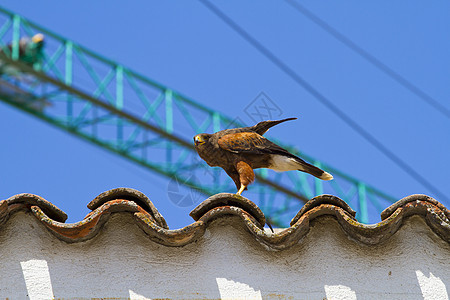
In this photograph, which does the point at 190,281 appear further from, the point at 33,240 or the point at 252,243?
the point at 33,240

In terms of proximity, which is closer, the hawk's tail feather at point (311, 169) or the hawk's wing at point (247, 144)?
the hawk's wing at point (247, 144)

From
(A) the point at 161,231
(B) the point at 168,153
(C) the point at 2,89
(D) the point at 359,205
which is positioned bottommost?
(A) the point at 161,231

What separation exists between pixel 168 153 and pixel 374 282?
1581cm

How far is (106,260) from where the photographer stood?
16.8 feet

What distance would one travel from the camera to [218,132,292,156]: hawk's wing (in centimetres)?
618

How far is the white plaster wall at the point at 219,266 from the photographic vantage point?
199 inches

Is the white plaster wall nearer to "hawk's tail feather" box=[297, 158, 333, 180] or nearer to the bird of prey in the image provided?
the bird of prey

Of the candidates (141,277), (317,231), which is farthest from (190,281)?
(317,231)

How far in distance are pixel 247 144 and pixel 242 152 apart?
0.23ft

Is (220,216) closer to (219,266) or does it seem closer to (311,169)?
(219,266)

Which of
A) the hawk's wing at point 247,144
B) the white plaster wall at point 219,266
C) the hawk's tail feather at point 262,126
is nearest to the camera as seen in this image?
the white plaster wall at point 219,266

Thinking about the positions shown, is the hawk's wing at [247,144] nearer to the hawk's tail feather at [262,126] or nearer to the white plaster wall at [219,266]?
the hawk's tail feather at [262,126]

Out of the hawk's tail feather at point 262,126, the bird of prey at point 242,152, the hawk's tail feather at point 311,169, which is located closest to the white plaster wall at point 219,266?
the bird of prey at point 242,152

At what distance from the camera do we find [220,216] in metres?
5.26
